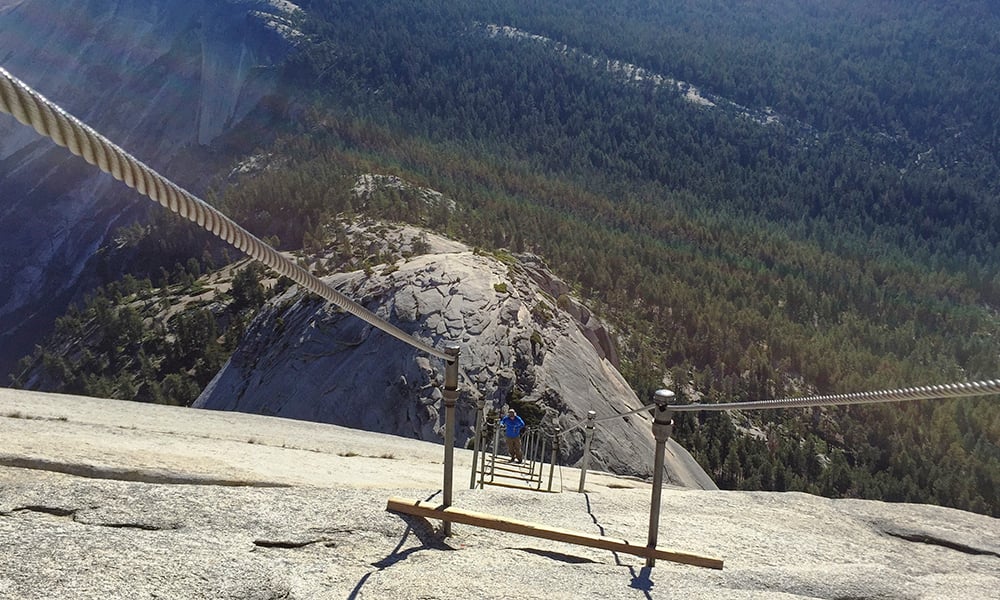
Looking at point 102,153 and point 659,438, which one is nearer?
point 102,153

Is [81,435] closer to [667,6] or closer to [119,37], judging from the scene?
[119,37]

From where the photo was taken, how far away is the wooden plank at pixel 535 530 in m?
5.19

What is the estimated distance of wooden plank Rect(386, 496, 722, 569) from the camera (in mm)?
5188

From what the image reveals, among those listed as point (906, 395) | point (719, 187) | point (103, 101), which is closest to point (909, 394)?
point (906, 395)

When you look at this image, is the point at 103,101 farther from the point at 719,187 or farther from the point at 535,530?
the point at 535,530

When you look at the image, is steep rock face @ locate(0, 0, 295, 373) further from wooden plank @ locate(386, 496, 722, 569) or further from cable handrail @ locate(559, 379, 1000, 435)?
cable handrail @ locate(559, 379, 1000, 435)

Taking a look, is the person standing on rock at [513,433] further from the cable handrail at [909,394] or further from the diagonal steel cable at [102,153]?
the diagonal steel cable at [102,153]

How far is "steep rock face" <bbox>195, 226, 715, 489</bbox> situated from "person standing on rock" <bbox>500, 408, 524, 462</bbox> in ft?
14.2

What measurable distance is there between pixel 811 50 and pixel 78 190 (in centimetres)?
13724

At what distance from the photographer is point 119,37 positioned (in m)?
127

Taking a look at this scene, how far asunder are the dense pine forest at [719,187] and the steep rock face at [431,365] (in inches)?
531

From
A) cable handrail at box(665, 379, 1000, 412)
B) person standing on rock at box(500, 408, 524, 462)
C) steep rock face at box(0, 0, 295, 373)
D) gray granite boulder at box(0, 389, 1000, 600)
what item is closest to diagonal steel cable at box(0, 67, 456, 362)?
gray granite boulder at box(0, 389, 1000, 600)

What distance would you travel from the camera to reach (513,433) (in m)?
15.1

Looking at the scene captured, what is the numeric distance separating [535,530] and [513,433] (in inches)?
390
